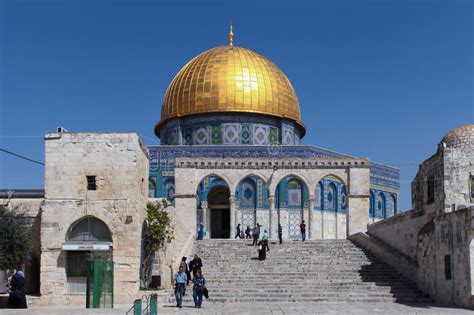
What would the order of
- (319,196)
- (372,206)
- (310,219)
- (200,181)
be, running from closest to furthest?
(200,181)
(310,219)
(319,196)
(372,206)

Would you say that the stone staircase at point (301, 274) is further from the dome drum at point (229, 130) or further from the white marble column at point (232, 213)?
the dome drum at point (229, 130)

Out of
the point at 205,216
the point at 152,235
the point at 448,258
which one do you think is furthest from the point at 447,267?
→ the point at 205,216

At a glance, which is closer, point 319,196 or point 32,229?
point 32,229

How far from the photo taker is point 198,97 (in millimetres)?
36125

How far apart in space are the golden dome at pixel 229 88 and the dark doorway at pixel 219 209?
501cm

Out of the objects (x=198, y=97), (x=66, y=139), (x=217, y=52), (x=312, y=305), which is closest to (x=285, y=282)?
(x=312, y=305)

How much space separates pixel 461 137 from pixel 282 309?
7630 millimetres

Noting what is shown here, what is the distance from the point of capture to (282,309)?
592 inches

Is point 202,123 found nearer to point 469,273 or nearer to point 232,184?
point 232,184

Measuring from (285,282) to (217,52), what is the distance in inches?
871

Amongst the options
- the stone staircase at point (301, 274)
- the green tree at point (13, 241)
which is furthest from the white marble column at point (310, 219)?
the green tree at point (13, 241)

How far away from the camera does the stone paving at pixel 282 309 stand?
14.3 meters

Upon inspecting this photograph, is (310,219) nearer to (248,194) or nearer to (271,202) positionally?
(271,202)

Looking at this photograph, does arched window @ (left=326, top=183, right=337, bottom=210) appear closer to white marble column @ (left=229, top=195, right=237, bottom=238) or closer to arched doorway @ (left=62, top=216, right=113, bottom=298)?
white marble column @ (left=229, top=195, right=237, bottom=238)
